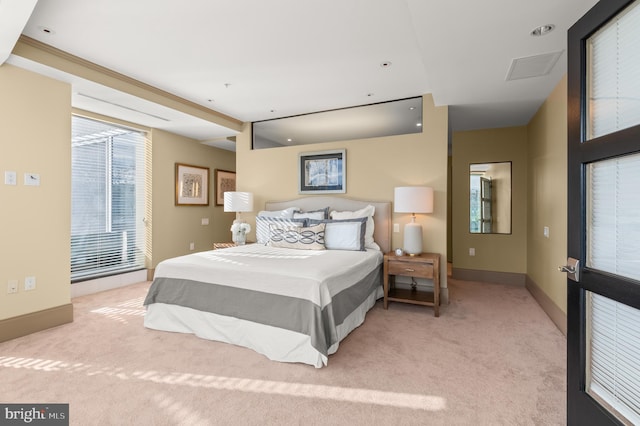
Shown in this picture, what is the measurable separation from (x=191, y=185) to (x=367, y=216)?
11.6 ft

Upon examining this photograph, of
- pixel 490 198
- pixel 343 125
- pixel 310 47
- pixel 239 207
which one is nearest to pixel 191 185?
pixel 239 207

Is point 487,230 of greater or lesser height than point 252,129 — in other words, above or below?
below

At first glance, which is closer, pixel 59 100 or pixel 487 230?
pixel 59 100

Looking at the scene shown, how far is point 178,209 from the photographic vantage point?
5.48 meters

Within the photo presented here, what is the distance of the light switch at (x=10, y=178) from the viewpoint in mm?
2799

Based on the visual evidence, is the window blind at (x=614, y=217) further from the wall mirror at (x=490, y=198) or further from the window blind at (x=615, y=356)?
the wall mirror at (x=490, y=198)

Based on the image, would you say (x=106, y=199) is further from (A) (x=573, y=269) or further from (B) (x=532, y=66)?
(B) (x=532, y=66)

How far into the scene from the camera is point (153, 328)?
9.89 feet

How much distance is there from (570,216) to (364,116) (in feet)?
10.5

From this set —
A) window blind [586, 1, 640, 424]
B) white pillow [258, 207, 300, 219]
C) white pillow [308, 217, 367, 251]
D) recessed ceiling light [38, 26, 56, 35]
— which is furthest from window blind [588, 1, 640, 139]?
recessed ceiling light [38, 26, 56, 35]

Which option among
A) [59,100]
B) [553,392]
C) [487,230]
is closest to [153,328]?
[59,100]

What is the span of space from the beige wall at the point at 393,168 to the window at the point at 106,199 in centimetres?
207

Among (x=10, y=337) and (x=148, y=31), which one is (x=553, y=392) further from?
(x=10, y=337)

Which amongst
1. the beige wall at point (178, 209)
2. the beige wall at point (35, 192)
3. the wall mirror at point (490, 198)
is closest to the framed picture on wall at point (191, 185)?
the beige wall at point (178, 209)
